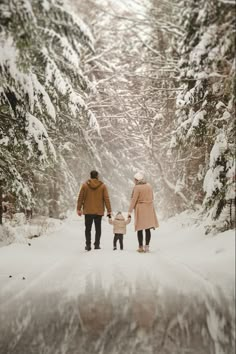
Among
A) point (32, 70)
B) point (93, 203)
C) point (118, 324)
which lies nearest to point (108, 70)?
point (93, 203)

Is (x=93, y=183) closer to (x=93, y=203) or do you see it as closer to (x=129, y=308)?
(x=93, y=203)

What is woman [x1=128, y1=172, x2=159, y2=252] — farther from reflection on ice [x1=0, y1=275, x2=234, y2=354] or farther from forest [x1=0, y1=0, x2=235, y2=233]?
reflection on ice [x1=0, y1=275, x2=234, y2=354]

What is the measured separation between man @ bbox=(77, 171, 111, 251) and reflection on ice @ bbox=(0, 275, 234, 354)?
15.9 feet

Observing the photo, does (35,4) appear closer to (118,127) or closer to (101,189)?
(101,189)

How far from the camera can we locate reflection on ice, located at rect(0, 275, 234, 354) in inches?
129

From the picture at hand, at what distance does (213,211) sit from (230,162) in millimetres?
589

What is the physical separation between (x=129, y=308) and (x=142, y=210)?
5.42m

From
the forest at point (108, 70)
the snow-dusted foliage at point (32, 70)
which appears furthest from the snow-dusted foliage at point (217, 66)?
the snow-dusted foliage at point (32, 70)

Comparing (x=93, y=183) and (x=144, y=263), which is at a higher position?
(x=93, y=183)

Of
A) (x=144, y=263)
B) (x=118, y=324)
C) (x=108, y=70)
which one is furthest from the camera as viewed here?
(x=108, y=70)

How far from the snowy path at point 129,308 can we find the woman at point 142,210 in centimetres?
299

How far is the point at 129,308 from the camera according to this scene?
4.36 metres

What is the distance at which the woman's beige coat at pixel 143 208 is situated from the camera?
376 inches

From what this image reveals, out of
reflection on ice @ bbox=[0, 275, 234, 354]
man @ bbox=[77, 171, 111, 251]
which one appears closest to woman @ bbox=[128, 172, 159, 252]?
man @ bbox=[77, 171, 111, 251]
